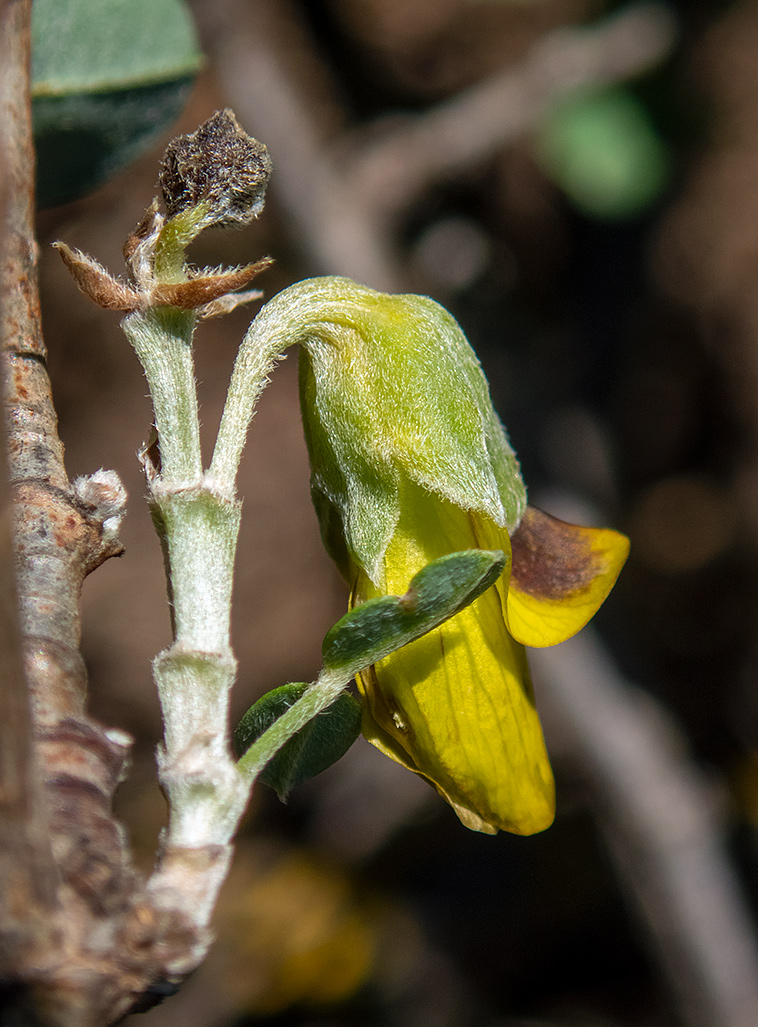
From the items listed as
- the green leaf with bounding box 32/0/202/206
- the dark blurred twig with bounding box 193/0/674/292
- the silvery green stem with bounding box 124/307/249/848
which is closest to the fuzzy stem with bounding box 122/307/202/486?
the silvery green stem with bounding box 124/307/249/848

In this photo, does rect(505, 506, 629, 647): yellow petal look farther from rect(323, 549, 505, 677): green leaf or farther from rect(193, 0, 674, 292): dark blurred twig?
rect(193, 0, 674, 292): dark blurred twig

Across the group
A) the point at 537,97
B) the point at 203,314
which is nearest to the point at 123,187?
the point at 537,97

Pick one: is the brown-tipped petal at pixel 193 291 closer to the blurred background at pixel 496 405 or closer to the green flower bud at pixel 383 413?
the green flower bud at pixel 383 413

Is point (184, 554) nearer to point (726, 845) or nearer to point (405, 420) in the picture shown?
point (405, 420)

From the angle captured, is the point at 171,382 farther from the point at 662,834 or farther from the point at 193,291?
the point at 662,834

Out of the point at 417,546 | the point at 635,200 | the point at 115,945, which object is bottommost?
the point at 115,945

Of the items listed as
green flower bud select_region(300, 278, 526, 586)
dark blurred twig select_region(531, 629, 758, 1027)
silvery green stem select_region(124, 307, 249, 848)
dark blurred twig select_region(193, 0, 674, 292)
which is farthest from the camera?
dark blurred twig select_region(193, 0, 674, 292)
